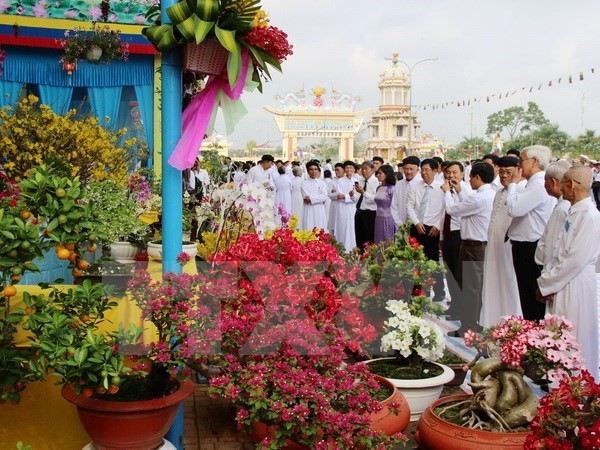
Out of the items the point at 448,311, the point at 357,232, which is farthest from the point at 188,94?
the point at 357,232

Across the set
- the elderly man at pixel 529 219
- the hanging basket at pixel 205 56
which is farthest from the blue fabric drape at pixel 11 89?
the hanging basket at pixel 205 56

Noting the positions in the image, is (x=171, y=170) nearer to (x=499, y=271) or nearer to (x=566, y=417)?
(x=566, y=417)

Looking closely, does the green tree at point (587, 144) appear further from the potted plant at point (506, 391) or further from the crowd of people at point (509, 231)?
the potted plant at point (506, 391)

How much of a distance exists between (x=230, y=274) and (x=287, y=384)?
675mm

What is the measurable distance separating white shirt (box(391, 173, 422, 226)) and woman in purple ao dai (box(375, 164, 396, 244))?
33cm

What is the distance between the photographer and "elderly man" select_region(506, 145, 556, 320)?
5000mm

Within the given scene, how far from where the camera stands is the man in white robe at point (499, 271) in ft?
17.5

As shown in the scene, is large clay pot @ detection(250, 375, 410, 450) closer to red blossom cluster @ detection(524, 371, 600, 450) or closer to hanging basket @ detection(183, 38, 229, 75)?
red blossom cluster @ detection(524, 371, 600, 450)

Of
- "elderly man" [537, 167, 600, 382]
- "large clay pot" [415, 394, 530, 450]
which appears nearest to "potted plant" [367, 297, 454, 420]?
"large clay pot" [415, 394, 530, 450]

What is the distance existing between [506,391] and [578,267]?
52.7 inches

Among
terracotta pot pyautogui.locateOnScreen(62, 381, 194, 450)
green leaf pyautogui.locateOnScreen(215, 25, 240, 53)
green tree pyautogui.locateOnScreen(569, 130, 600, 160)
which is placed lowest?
terracotta pot pyautogui.locateOnScreen(62, 381, 194, 450)

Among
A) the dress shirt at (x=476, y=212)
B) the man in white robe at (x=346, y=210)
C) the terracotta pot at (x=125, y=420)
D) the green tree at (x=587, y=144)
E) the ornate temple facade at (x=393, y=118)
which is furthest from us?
the ornate temple facade at (x=393, y=118)

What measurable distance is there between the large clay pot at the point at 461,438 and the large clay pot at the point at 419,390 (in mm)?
458

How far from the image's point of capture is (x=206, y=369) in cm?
257
